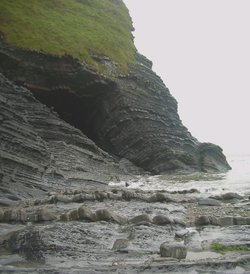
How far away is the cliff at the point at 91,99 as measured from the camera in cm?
3142

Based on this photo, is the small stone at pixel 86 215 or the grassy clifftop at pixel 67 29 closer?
the small stone at pixel 86 215

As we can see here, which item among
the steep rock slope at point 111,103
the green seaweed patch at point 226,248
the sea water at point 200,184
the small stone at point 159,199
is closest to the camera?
the green seaweed patch at point 226,248

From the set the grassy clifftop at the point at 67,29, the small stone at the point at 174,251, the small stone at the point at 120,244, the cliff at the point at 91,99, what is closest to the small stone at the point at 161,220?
the small stone at the point at 120,244

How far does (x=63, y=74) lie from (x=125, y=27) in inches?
1004

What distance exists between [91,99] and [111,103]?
2472 mm

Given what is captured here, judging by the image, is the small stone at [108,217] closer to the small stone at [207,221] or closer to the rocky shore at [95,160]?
the rocky shore at [95,160]

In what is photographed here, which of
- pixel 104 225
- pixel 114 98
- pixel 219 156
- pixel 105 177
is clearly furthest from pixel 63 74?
pixel 104 225

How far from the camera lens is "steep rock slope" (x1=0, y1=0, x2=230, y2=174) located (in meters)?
37.9

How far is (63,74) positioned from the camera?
38.8 meters

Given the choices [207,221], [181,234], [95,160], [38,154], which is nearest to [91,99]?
[95,160]

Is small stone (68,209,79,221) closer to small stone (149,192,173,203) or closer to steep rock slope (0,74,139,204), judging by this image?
steep rock slope (0,74,139,204)

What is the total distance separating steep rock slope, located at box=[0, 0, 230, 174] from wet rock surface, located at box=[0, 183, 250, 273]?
94.0 feet

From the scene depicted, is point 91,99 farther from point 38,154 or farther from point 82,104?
point 38,154

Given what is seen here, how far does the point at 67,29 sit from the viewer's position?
46469mm
